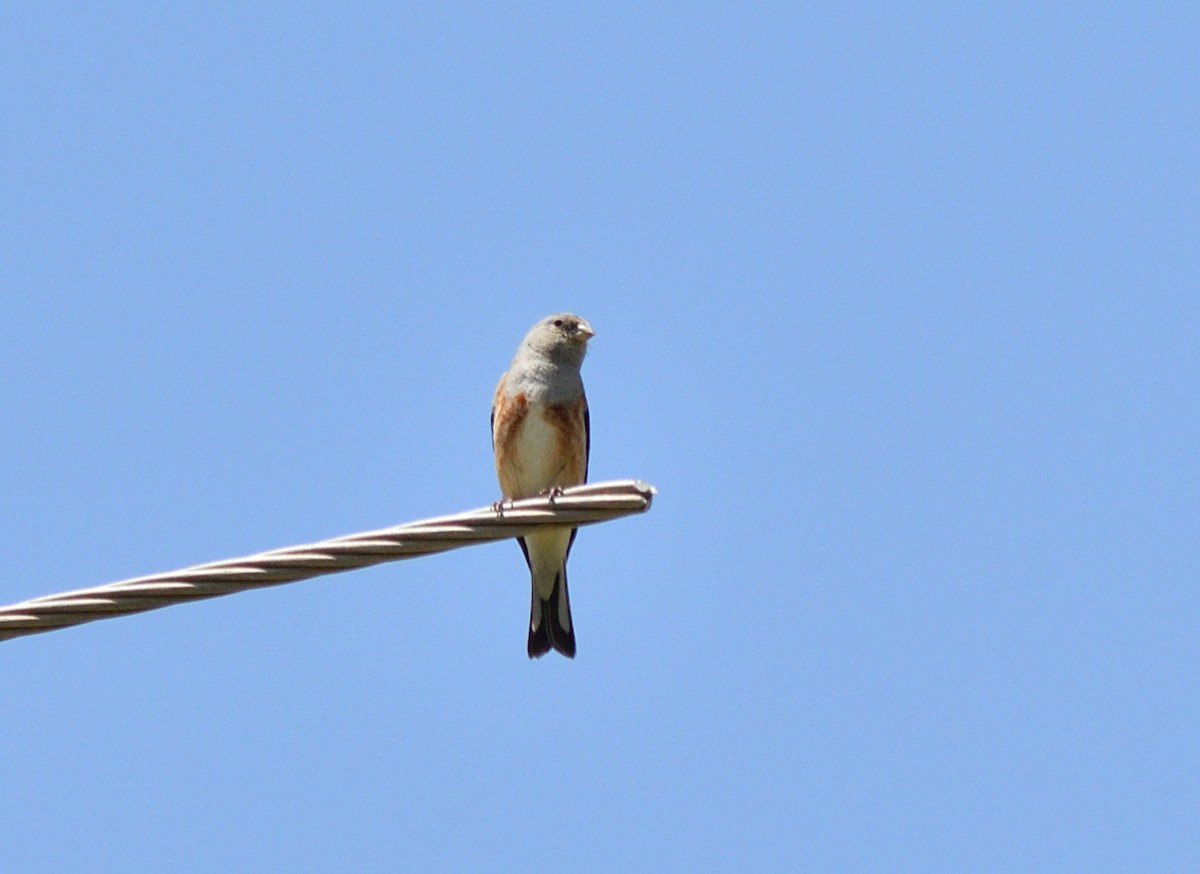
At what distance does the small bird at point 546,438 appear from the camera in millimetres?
11008

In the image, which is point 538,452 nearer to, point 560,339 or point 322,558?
point 560,339

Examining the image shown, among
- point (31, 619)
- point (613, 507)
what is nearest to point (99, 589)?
point (31, 619)

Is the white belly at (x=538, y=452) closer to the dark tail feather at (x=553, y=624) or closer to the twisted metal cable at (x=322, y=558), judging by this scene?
the dark tail feather at (x=553, y=624)

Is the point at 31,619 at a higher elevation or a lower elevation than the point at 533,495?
lower

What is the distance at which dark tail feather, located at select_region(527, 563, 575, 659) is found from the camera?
37.5 ft

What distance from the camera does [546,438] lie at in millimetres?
10977

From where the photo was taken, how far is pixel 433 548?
555cm

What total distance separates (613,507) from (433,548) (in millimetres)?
612

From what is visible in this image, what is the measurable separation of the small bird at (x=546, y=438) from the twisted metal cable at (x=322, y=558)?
5.29 m

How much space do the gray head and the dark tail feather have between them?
4.97ft

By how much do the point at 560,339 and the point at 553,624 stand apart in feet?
6.42

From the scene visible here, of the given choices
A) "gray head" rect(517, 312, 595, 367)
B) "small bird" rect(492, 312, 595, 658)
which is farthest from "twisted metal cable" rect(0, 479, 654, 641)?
"gray head" rect(517, 312, 595, 367)

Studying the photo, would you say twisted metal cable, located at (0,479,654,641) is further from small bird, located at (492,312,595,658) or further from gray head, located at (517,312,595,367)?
gray head, located at (517,312,595,367)

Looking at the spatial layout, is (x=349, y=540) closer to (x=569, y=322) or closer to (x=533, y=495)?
(x=533, y=495)
